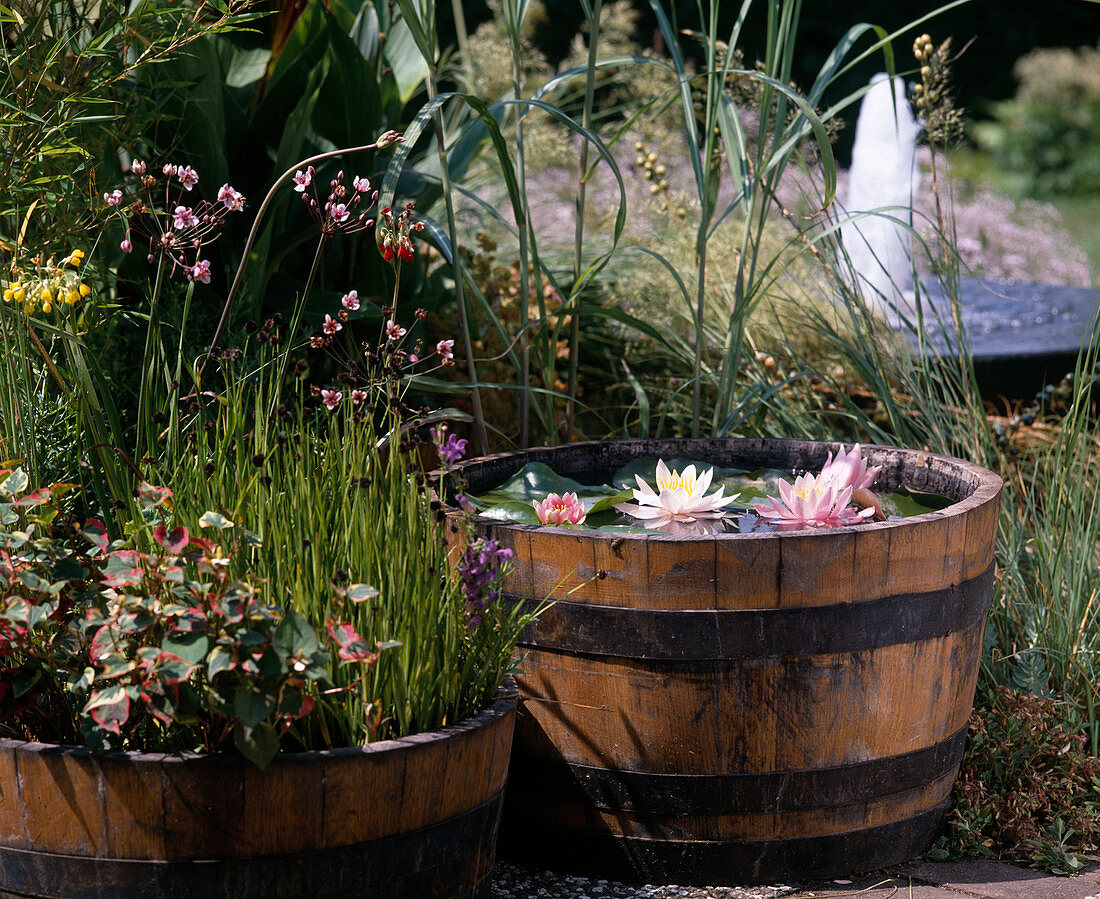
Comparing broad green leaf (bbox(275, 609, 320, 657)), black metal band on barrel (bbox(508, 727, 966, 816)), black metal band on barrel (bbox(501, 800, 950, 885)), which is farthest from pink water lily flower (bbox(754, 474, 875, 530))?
broad green leaf (bbox(275, 609, 320, 657))

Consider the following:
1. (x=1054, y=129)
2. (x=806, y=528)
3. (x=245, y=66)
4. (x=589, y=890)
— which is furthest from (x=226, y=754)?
(x=1054, y=129)

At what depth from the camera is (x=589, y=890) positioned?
1690 millimetres

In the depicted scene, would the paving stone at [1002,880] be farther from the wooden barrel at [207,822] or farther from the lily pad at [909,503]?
the wooden barrel at [207,822]

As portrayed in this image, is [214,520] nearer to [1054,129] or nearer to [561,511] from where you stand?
[561,511]

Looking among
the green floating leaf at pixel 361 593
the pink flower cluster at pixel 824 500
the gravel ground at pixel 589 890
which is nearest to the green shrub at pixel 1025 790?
the gravel ground at pixel 589 890

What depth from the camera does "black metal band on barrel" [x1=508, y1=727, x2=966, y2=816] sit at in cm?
162

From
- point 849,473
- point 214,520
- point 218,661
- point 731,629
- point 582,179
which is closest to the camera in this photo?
point 218,661

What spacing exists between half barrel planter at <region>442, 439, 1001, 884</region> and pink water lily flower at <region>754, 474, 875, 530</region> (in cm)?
14

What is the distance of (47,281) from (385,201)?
50 cm

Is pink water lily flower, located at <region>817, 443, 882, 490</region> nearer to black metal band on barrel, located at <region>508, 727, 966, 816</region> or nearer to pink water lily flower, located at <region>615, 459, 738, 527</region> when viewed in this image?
pink water lily flower, located at <region>615, 459, 738, 527</region>

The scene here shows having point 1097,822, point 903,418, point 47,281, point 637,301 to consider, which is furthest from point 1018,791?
point 637,301

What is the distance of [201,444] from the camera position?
143 cm

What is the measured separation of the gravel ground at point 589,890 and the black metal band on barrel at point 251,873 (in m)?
0.39

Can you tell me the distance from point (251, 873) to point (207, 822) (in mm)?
78
